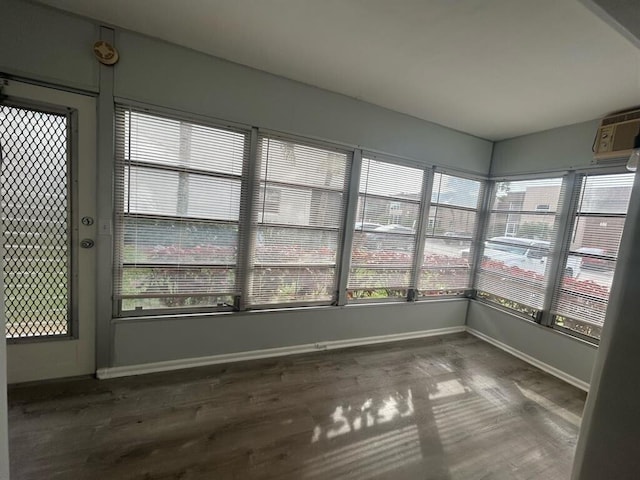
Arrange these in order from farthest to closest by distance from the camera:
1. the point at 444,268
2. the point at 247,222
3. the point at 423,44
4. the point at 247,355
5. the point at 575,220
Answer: the point at 444,268 < the point at 575,220 < the point at 247,355 < the point at 247,222 < the point at 423,44

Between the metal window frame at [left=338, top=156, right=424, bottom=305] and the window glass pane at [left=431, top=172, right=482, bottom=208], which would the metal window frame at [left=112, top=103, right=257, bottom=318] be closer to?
the metal window frame at [left=338, top=156, right=424, bottom=305]

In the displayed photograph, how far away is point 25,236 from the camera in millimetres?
1923

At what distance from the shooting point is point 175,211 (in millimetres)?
2270

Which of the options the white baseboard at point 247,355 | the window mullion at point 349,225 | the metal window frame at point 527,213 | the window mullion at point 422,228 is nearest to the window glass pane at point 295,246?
the window mullion at point 349,225

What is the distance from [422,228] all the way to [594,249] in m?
1.63

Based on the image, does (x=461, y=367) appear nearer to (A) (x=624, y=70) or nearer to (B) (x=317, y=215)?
(B) (x=317, y=215)

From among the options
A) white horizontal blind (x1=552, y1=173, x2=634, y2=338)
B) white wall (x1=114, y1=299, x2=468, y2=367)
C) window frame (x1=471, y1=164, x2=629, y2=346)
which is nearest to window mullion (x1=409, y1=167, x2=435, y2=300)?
white wall (x1=114, y1=299, x2=468, y2=367)

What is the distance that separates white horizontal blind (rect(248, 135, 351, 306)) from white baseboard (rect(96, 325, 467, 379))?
489mm

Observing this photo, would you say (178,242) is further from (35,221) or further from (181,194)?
(35,221)

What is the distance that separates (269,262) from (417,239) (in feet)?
6.07

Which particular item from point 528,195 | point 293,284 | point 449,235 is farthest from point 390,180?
point 528,195

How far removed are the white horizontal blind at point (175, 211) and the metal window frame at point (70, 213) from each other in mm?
261

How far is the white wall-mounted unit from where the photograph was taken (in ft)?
7.96

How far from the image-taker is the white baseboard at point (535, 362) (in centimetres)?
271
